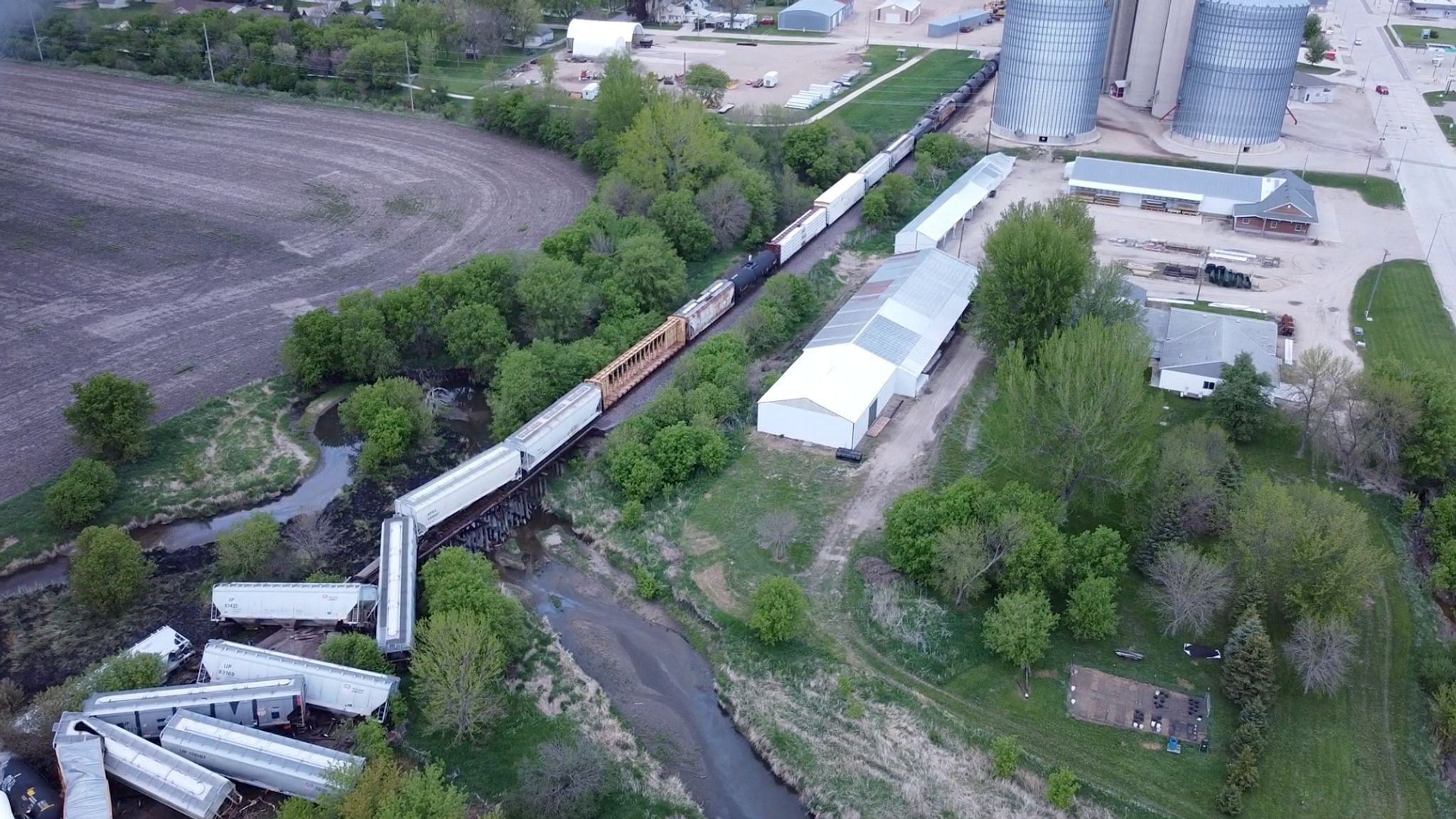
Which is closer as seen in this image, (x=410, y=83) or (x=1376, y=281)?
(x=1376, y=281)

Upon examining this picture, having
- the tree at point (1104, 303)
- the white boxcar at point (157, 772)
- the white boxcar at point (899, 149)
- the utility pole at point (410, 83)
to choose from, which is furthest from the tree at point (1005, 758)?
the utility pole at point (410, 83)

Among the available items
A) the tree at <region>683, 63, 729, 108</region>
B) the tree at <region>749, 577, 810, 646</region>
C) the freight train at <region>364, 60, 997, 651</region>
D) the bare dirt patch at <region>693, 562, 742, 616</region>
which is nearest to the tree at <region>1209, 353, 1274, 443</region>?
the tree at <region>749, 577, 810, 646</region>

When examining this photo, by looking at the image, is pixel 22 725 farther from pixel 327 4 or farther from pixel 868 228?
pixel 327 4

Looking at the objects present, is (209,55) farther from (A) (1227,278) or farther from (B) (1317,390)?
(B) (1317,390)

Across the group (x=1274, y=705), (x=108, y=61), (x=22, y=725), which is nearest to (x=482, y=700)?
(x=22, y=725)

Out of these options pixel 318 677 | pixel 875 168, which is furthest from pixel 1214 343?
pixel 318 677

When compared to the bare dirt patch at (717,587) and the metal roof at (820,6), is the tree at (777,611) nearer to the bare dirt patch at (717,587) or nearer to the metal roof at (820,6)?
the bare dirt patch at (717,587)
